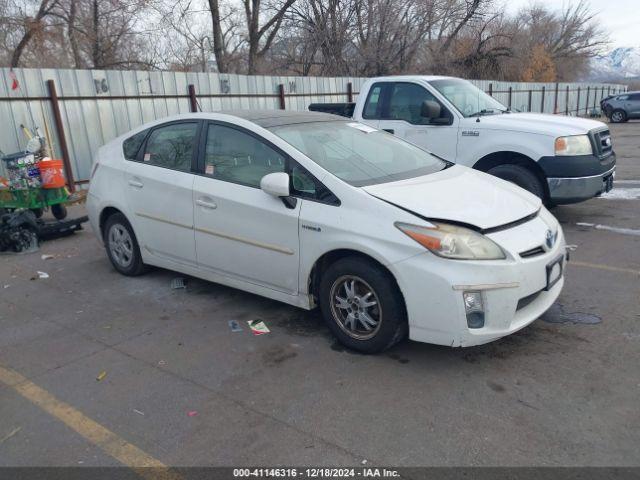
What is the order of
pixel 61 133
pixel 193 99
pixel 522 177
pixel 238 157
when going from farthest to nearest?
pixel 193 99, pixel 61 133, pixel 522 177, pixel 238 157

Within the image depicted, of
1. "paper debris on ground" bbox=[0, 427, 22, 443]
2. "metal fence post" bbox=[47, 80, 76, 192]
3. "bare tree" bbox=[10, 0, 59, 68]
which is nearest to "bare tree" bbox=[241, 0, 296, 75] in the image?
"bare tree" bbox=[10, 0, 59, 68]

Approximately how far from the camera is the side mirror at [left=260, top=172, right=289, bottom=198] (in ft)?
12.6

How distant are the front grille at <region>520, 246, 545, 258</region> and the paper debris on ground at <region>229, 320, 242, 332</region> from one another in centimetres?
224

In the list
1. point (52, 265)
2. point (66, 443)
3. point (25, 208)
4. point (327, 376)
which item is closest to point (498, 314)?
point (327, 376)

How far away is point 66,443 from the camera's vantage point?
2.92m

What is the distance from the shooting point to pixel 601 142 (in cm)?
698

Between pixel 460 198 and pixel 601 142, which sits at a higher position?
pixel 460 198

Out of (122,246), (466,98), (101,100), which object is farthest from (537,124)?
(101,100)

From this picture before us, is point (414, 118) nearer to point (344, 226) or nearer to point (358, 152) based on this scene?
point (358, 152)

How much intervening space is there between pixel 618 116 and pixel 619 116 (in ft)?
0.18

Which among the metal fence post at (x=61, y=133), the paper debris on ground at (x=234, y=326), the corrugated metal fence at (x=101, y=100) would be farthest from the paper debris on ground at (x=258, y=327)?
the corrugated metal fence at (x=101, y=100)

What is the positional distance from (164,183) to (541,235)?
10.7 feet

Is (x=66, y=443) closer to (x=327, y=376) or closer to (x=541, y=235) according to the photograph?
(x=327, y=376)

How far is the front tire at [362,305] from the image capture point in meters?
3.51
